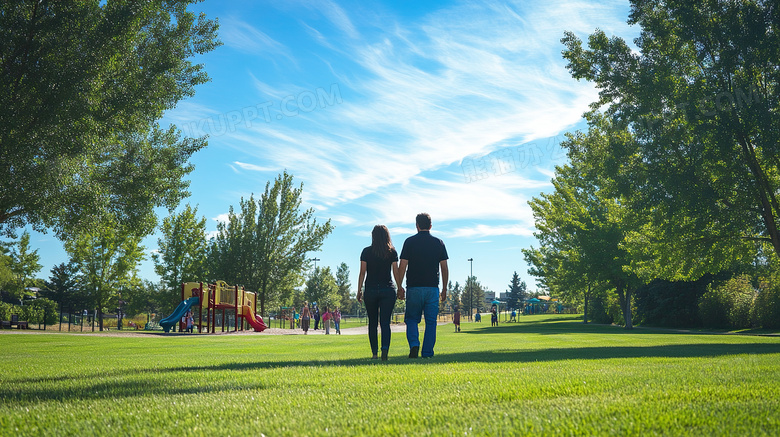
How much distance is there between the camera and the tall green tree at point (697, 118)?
18406mm

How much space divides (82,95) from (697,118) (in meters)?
18.5

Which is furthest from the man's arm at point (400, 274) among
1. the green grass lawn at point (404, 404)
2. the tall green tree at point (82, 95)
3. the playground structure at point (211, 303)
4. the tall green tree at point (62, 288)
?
the tall green tree at point (62, 288)

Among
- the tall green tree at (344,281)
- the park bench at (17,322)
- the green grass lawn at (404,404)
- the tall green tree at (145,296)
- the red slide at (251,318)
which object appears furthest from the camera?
the tall green tree at (344,281)

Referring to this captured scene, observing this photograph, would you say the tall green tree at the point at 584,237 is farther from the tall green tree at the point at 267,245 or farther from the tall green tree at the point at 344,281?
the tall green tree at the point at 344,281

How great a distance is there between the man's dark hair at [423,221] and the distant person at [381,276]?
656 mm

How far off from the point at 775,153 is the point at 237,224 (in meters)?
38.7

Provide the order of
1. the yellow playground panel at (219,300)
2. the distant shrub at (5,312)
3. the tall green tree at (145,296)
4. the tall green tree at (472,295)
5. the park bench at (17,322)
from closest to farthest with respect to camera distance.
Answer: the yellow playground panel at (219,300) < the park bench at (17,322) < the distant shrub at (5,312) < the tall green tree at (145,296) < the tall green tree at (472,295)

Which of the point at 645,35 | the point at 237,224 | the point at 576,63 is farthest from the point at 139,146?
the point at 237,224

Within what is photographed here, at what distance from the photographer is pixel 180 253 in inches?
1906

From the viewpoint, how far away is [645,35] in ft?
68.6

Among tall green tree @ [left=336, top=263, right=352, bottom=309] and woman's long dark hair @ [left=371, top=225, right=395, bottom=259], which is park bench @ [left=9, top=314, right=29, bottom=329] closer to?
woman's long dark hair @ [left=371, top=225, right=395, bottom=259]

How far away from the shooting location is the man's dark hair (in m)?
8.83

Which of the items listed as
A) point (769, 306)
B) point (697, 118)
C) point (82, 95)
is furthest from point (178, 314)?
point (769, 306)

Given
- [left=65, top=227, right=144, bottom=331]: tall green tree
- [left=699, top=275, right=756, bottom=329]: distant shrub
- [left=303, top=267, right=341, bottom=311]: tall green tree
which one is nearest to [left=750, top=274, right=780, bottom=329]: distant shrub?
[left=699, top=275, right=756, bottom=329]: distant shrub
